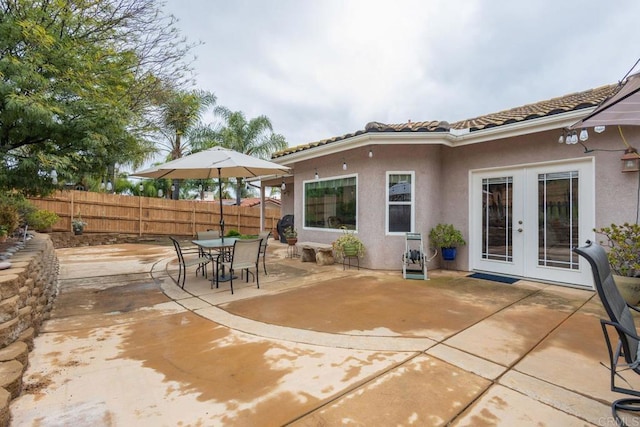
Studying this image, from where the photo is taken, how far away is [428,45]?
1075cm

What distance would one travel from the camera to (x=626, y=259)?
476cm

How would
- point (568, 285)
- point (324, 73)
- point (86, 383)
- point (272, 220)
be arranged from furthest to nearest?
point (272, 220) < point (324, 73) < point (568, 285) < point (86, 383)

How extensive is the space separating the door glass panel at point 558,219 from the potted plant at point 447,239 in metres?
1.55

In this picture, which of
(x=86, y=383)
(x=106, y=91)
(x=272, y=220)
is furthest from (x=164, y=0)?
(x=272, y=220)

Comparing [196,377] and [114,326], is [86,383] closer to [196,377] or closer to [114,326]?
[196,377]

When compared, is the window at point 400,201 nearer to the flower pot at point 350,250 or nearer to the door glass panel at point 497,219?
the flower pot at point 350,250

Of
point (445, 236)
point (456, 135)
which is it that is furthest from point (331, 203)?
point (456, 135)

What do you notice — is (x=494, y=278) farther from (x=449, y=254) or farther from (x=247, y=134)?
(x=247, y=134)

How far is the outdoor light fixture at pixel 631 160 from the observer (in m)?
4.96

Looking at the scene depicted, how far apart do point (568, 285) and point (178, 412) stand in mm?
6772

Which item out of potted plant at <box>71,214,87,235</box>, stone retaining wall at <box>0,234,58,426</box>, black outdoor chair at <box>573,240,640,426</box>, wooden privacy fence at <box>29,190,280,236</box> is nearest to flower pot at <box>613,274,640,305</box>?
black outdoor chair at <box>573,240,640,426</box>

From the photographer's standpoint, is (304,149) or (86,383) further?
(304,149)

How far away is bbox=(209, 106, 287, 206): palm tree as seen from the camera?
19250mm

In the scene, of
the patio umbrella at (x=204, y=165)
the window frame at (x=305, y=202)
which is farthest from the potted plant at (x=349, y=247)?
the patio umbrella at (x=204, y=165)
